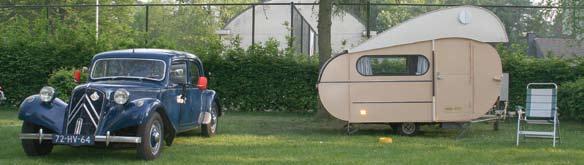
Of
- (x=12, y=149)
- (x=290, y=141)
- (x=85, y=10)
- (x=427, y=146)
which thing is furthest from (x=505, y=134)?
(x=85, y=10)

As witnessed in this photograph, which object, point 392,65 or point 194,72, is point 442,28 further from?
point 194,72

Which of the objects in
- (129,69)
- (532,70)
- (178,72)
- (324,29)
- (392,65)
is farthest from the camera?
(532,70)

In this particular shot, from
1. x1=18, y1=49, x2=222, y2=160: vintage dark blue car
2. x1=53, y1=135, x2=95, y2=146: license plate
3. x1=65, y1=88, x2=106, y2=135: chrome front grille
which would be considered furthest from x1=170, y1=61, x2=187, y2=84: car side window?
x1=53, y1=135, x2=95, y2=146: license plate

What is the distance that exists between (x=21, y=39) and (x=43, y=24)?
3.04ft

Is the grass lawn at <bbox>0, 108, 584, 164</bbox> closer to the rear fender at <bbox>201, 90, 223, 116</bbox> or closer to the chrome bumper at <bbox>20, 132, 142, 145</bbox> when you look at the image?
the chrome bumper at <bbox>20, 132, 142, 145</bbox>

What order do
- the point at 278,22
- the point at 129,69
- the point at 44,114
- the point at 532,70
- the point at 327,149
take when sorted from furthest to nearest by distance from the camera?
the point at 278,22 < the point at 532,70 < the point at 129,69 < the point at 327,149 < the point at 44,114

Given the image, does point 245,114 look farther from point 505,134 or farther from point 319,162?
point 319,162

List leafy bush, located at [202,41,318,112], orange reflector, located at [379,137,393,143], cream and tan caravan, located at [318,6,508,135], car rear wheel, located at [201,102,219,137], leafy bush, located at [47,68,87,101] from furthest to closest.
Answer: leafy bush, located at [202,41,318,112]
leafy bush, located at [47,68,87,101]
cream and tan caravan, located at [318,6,508,135]
car rear wheel, located at [201,102,219,137]
orange reflector, located at [379,137,393,143]

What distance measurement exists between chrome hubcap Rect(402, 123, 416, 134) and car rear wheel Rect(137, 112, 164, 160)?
4951 mm

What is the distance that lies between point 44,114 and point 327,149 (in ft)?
13.0

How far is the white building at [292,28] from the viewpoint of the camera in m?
20.5

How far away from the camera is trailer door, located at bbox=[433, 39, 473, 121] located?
12273mm

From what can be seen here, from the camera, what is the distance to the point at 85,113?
886 centimetres

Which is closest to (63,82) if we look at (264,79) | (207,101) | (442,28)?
(264,79)
